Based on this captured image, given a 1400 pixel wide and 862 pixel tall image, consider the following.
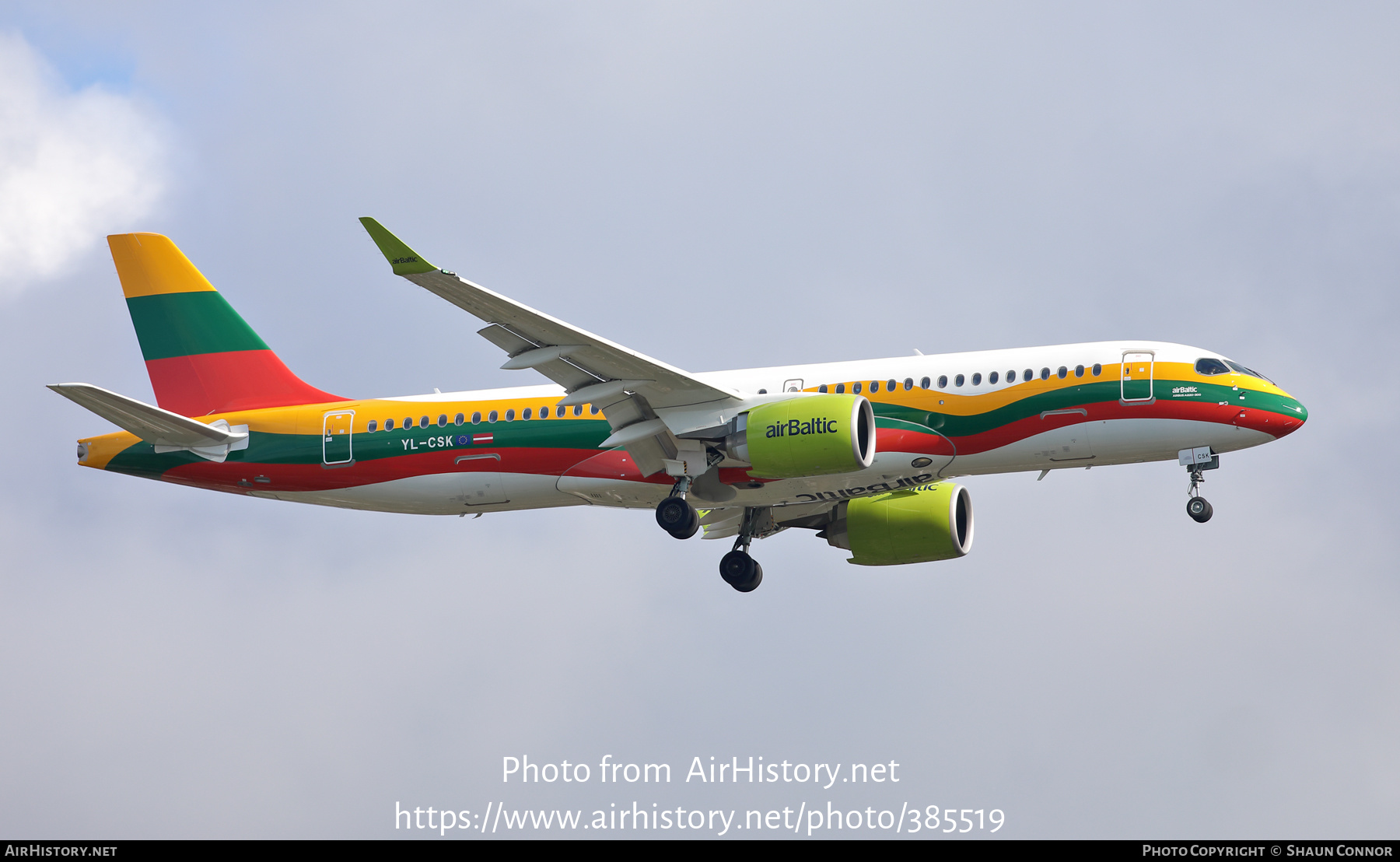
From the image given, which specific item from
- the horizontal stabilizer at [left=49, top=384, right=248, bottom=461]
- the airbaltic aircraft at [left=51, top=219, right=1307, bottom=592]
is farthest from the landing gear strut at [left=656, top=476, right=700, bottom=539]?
the horizontal stabilizer at [left=49, top=384, right=248, bottom=461]

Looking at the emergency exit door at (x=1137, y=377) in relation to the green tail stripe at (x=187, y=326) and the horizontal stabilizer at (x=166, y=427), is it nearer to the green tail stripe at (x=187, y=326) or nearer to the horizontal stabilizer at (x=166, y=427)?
the horizontal stabilizer at (x=166, y=427)

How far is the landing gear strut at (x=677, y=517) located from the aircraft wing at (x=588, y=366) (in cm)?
120

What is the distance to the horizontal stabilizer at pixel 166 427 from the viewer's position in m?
38.9

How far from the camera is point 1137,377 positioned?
36.3 meters

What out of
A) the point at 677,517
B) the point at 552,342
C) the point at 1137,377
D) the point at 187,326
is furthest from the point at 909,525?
the point at 187,326

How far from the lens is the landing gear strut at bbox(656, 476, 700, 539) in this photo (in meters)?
37.2

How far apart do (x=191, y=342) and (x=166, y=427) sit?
13.8 feet

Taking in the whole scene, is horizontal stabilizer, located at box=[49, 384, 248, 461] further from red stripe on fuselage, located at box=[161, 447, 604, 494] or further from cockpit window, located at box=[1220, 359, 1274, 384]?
cockpit window, located at box=[1220, 359, 1274, 384]

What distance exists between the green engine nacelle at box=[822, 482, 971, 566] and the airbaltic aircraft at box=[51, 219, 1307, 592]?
58mm

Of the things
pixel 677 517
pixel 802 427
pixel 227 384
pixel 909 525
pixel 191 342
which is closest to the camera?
pixel 802 427

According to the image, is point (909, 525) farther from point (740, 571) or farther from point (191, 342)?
point (191, 342)

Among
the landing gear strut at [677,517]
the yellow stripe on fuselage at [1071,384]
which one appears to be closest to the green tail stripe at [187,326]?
the landing gear strut at [677,517]

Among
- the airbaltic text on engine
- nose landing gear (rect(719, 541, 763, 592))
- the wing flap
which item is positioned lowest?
nose landing gear (rect(719, 541, 763, 592))
